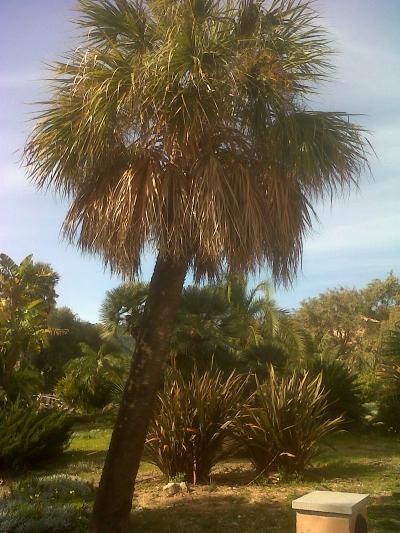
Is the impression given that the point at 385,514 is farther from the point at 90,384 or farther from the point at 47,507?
the point at 90,384

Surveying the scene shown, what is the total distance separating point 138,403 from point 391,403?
10.3m

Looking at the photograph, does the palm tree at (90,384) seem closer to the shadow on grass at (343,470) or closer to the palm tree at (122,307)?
the palm tree at (122,307)

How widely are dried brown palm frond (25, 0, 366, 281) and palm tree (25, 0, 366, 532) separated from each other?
0.02m

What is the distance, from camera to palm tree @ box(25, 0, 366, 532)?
259 inches

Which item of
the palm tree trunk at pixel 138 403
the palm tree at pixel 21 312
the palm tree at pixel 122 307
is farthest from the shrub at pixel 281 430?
the palm tree at pixel 122 307

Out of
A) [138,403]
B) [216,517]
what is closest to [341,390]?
[216,517]

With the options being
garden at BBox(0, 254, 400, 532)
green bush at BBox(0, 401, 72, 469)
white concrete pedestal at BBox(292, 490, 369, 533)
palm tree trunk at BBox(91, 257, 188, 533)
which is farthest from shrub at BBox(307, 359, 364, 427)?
white concrete pedestal at BBox(292, 490, 369, 533)

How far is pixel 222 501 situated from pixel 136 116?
4.63 metres

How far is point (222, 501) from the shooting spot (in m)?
7.37

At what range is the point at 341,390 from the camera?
15.2 meters

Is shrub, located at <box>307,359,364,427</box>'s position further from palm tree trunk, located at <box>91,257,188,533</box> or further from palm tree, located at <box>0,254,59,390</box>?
palm tree trunk, located at <box>91,257,188,533</box>

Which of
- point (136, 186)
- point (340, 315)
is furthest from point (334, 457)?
point (340, 315)

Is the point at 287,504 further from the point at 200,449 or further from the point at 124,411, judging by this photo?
the point at 124,411

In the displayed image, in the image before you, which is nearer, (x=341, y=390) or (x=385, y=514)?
(x=385, y=514)
